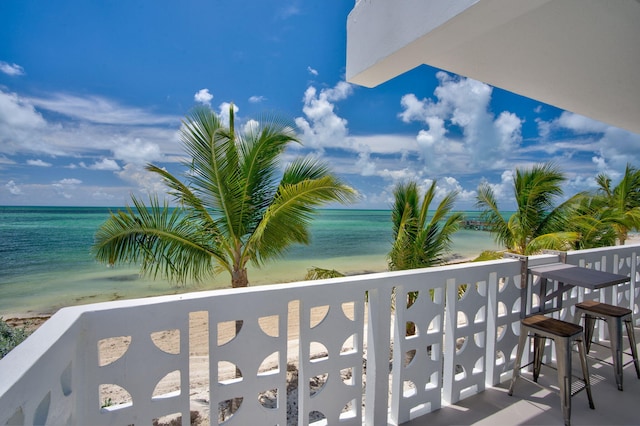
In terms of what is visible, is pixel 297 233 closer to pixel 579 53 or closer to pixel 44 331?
pixel 579 53

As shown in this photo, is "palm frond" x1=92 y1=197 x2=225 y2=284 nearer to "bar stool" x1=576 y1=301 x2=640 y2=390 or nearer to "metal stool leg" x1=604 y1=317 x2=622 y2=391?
"bar stool" x1=576 y1=301 x2=640 y2=390

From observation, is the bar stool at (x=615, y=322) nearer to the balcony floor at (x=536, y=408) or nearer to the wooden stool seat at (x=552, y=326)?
the balcony floor at (x=536, y=408)

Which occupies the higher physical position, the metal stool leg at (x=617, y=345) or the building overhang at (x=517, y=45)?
the building overhang at (x=517, y=45)

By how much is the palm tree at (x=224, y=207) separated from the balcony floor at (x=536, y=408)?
263cm

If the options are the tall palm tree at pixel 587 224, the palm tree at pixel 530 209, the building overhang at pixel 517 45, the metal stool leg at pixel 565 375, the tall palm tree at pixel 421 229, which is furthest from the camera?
the tall palm tree at pixel 587 224

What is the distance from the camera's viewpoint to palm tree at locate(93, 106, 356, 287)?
4.13 m

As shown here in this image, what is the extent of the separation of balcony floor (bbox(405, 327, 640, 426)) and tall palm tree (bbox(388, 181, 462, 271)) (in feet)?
11.0

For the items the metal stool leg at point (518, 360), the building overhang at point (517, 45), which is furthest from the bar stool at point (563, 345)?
the building overhang at point (517, 45)

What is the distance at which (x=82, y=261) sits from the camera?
18.6 m

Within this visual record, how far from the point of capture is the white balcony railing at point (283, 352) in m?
0.95

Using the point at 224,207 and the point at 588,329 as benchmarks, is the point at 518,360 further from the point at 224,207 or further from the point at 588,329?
the point at 224,207

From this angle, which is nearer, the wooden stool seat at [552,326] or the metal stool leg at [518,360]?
the wooden stool seat at [552,326]

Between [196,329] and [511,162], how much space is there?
136ft

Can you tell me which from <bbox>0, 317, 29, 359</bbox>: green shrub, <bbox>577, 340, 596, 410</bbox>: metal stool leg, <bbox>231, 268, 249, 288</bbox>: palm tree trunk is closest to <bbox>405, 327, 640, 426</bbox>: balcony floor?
<bbox>577, 340, 596, 410</bbox>: metal stool leg
